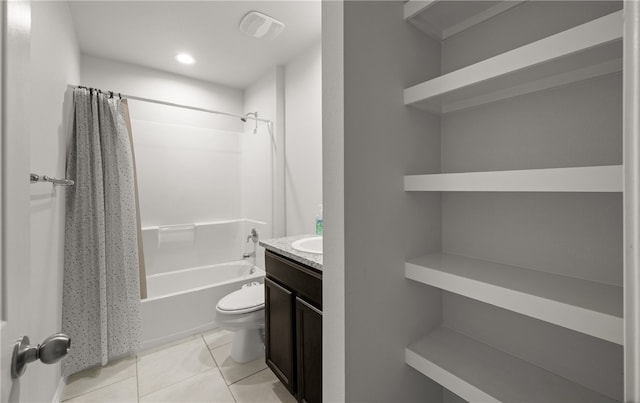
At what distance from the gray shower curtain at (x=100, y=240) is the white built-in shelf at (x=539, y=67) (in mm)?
2167

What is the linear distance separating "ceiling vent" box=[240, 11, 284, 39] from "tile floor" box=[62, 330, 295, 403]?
8.34 ft

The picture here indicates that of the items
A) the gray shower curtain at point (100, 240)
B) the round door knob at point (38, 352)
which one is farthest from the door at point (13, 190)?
the gray shower curtain at point (100, 240)

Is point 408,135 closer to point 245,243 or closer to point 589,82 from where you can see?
point 589,82

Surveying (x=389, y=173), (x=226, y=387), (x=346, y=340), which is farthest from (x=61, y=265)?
(x=389, y=173)

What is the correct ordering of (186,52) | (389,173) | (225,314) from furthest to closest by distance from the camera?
(186,52) < (225,314) < (389,173)

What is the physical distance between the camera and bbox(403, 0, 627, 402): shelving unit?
694 mm

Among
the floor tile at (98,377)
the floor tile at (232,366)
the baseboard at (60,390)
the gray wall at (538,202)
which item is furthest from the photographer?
the floor tile at (232,366)

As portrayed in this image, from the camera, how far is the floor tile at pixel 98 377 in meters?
1.76

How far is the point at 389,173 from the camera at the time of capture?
0.96m

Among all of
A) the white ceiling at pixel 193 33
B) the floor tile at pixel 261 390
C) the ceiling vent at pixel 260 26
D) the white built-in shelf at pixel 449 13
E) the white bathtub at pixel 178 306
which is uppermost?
the white ceiling at pixel 193 33

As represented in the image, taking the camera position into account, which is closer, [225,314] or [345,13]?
[345,13]

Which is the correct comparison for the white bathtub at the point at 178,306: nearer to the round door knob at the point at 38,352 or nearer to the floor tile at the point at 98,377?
the floor tile at the point at 98,377

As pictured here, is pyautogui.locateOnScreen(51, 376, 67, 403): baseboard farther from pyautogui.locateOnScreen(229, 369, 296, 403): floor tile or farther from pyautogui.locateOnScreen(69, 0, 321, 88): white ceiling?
pyautogui.locateOnScreen(69, 0, 321, 88): white ceiling

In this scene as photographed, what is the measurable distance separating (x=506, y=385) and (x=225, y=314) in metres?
1.61
